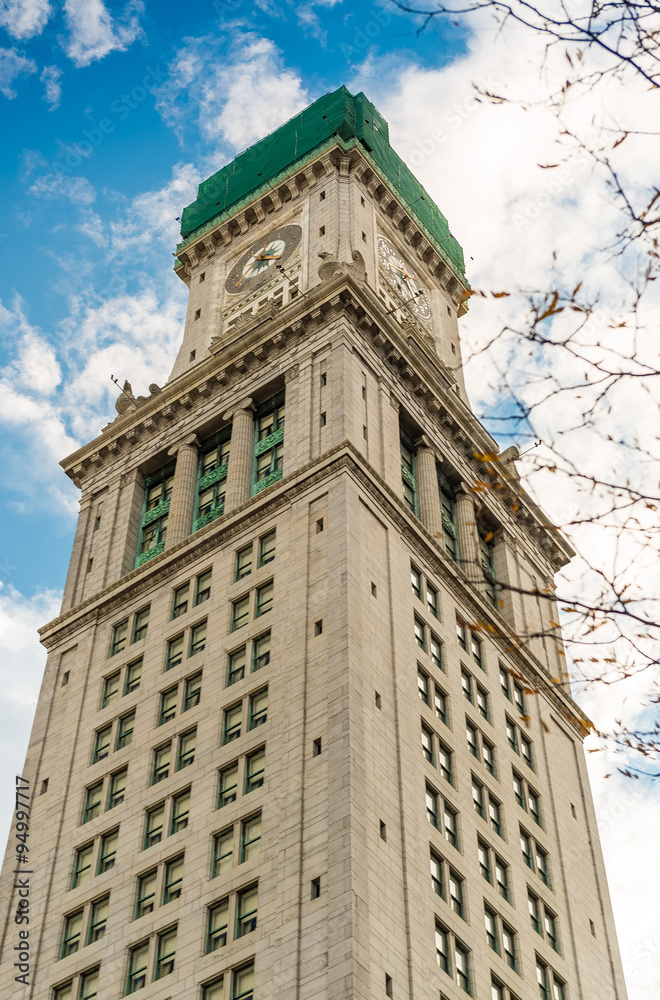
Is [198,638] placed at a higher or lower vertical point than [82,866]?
higher

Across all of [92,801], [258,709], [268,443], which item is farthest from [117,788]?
[268,443]

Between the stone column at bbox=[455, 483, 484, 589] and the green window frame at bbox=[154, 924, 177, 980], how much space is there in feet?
84.1

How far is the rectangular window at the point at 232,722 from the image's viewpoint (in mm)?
59844

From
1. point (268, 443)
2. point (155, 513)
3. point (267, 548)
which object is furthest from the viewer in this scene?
point (155, 513)

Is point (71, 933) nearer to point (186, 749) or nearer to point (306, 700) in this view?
point (186, 749)

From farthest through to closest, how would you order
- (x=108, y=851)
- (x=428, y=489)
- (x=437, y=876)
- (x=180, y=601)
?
1. (x=428, y=489)
2. (x=180, y=601)
3. (x=108, y=851)
4. (x=437, y=876)

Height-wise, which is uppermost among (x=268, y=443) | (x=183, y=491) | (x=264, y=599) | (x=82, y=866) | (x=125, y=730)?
(x=268, y=443)

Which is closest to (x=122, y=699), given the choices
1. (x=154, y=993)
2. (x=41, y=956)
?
(x=41, y=956)

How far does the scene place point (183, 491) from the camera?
7650 centimetres

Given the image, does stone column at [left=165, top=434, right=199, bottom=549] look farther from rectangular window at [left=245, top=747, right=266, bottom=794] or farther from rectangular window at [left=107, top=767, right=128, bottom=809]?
rectangular window at [left=245, top=747, right=266, bottom=794]

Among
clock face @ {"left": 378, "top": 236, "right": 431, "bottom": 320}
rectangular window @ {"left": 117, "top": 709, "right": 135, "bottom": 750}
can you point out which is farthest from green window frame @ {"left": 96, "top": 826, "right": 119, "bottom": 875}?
clock face @ {"left": 378, "top": 236, "right": 431, "bottom": 320}

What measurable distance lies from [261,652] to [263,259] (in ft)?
125

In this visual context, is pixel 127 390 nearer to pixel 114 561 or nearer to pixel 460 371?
pixel 114 561

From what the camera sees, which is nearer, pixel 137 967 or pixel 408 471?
pixel 137 967
